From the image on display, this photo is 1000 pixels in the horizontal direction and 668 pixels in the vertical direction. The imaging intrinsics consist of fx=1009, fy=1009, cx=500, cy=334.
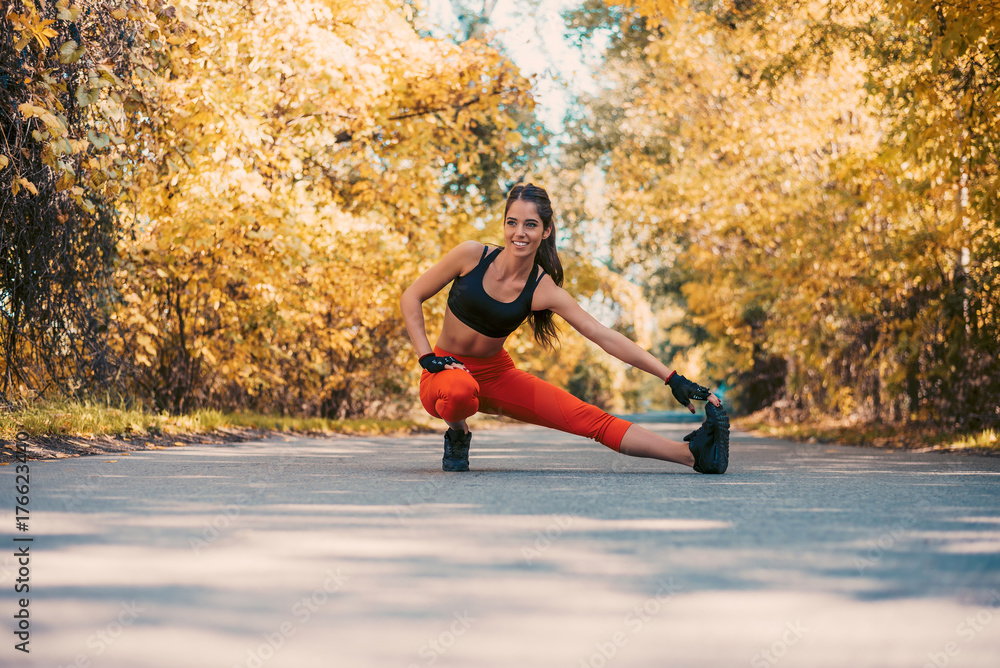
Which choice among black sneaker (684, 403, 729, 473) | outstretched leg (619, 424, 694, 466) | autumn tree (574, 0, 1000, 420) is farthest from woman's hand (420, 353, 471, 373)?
autumn tree (574, 0, 1000, 420)

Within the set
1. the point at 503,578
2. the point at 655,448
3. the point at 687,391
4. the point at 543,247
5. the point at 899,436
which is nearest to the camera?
the point at 503,578

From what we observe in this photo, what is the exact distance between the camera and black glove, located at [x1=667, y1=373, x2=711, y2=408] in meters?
5.35

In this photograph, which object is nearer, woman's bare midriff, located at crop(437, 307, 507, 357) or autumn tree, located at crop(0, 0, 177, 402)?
woman's bare midriff, located at crop(437, 307, 507, 357)

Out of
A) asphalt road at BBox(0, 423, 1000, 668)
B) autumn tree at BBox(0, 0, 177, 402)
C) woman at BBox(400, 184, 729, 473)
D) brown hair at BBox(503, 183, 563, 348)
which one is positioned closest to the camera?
asphalt road at BBox(0, 423, 1000, 668)

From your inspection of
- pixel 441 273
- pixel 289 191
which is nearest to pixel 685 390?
pixel 441 273

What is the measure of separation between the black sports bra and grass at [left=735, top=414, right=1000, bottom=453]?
5181mm

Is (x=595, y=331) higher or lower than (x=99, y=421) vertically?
higher

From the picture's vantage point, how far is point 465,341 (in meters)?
6.08

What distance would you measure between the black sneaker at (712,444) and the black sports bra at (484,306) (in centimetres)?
123

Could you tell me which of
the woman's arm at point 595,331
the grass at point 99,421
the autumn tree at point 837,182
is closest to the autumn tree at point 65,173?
the grass at point 99,421

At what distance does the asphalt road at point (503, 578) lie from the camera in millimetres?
2328

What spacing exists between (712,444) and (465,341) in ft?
5.15

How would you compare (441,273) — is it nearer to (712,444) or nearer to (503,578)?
(712,444)

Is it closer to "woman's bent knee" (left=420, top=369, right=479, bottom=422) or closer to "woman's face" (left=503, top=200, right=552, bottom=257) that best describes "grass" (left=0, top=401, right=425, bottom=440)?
"woman's bent knee" (left=420, top=369, right=479, bottom=422)
